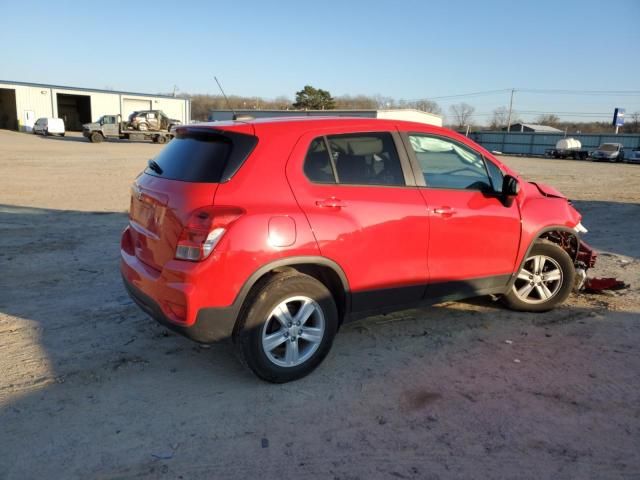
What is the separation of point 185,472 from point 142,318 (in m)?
2.17

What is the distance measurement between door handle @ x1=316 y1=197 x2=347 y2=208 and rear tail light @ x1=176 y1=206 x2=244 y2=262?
1.90 feet

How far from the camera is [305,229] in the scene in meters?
3.31

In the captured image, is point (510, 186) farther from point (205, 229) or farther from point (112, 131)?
point (112, 131)

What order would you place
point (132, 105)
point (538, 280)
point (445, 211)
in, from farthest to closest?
1. point (132, 105)
2. point (538, 280)
3. point (445, 211)

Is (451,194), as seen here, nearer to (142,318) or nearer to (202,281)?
(202,281)

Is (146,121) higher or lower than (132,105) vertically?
lower

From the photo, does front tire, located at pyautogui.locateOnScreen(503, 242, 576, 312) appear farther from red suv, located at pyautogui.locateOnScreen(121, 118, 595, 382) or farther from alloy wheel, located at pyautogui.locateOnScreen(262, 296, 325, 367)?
alloy wheel, located at pyautogui.locateOnScreen(262, 296, 325, 367)

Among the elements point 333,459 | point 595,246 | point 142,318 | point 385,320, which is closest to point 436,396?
point 333,459

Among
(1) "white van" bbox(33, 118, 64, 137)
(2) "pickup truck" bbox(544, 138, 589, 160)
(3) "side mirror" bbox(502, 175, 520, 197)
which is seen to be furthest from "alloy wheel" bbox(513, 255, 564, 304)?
(1) "white van" bbox(33, 118, 64, 137)

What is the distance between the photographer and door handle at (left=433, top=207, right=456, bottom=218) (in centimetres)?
395

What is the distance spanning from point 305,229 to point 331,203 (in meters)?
0.29

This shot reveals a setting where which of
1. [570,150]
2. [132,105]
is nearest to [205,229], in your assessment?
[570,150]

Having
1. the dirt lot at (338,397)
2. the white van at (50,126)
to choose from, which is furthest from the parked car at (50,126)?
the dirt lot at (338,397)

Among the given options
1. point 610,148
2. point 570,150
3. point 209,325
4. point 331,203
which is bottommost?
point 209,325
